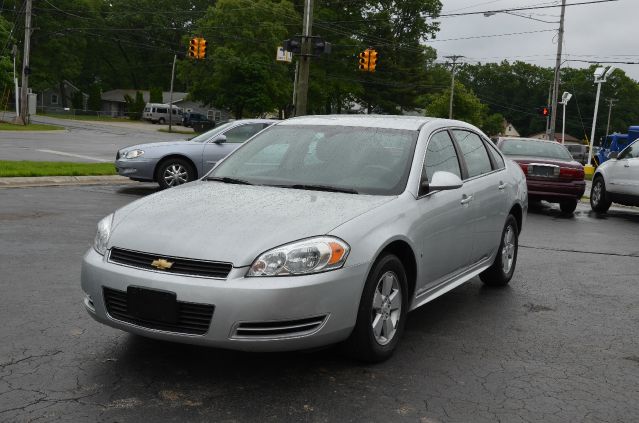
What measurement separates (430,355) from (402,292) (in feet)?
1.52

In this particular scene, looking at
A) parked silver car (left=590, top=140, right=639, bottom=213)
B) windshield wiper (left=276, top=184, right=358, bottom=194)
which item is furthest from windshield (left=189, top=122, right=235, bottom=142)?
windshield wiper (left=276, top=184, right=358, bottom=194)

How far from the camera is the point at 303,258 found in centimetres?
397

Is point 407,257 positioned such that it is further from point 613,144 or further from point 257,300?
point 613,144

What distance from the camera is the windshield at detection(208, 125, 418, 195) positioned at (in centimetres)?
504

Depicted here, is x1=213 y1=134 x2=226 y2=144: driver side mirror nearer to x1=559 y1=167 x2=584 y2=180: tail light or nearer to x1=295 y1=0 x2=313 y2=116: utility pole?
x1=559 y1=167 x2=584 y2=180: tail light

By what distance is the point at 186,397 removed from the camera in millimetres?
3834

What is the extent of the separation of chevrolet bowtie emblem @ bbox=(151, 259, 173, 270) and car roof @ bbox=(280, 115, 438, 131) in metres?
2.22

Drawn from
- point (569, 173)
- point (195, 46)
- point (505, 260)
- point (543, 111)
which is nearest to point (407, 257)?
point (505, 260)

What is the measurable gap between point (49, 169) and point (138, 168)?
2956 mm

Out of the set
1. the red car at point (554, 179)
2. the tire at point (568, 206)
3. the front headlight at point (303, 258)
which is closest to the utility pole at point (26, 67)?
the red car at point (554, 179)

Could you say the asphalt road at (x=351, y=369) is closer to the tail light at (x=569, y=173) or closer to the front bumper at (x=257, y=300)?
the front bumper at (x=257, y=300)

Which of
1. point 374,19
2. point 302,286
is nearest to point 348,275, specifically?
point 302,286

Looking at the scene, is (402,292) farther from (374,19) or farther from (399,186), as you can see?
(374,19)

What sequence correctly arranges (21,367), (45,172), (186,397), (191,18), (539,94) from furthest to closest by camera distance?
(539,94), (191,18), (45,172), (21,367), (186,397)
